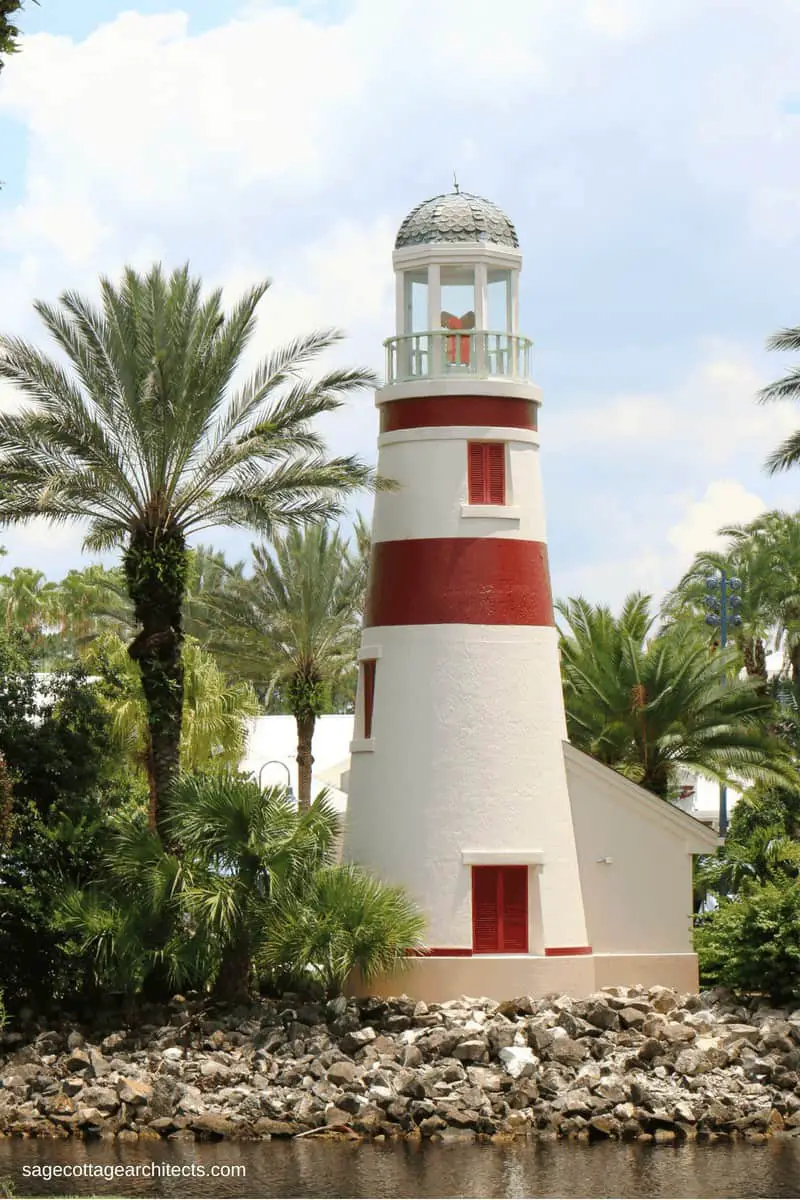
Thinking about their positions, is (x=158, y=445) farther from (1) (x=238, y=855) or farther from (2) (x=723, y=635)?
(2) (x=723, y=635)

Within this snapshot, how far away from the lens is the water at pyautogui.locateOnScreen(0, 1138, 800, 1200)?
23375mm

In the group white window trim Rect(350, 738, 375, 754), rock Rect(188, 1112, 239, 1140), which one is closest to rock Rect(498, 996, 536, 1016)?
white window trim Rect(350, 738, 375, 754)

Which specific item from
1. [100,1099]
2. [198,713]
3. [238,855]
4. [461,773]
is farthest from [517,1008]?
[198,713]

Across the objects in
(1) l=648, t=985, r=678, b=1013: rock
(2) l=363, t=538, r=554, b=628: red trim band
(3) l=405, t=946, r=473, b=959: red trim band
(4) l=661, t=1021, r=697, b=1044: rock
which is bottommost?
(4) l=661, t=1021, r=697, b=1044: rock

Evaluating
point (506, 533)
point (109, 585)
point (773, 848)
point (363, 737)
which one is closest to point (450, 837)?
point (363, 737)

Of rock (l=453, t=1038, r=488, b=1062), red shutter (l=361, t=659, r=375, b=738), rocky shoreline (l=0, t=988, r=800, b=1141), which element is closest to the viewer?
rocky shoreline (l=0, t=988, r=800, b=1141)

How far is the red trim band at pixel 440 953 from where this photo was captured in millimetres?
30375

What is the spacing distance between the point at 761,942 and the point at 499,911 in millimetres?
3994

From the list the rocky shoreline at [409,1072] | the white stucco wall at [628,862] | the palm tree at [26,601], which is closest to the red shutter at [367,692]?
the white stucco wall at [628,862]

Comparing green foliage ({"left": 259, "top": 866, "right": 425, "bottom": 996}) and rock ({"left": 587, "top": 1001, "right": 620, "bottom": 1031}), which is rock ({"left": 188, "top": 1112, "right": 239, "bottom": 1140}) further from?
rock ({"left": 587, "top": 1001, "right": 620, "bottom": 1031})

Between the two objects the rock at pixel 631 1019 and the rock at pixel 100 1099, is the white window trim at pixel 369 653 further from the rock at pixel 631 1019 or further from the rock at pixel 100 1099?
the rock at pixel 100 1099

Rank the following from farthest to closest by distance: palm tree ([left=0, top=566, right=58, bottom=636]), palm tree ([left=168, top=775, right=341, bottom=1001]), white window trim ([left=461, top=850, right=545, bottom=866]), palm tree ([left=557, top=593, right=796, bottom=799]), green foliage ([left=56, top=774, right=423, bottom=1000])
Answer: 1. palm tree ([left=0, top=566, right=58, bottom=636])
2. palm tree ([left=557, top=593, right=796, bottom=799])
3. white window trim ([left=461, top=850, right=545, bottom=866])
4. palm tree ([left=168, top=775, right=341, bottom=1001])
5. green foliage ([left=56, top=774, right=423, bottom=1000])

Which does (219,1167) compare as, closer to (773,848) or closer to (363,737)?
(363,737)

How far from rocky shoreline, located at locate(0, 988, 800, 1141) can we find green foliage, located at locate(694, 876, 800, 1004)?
2.97 feet
